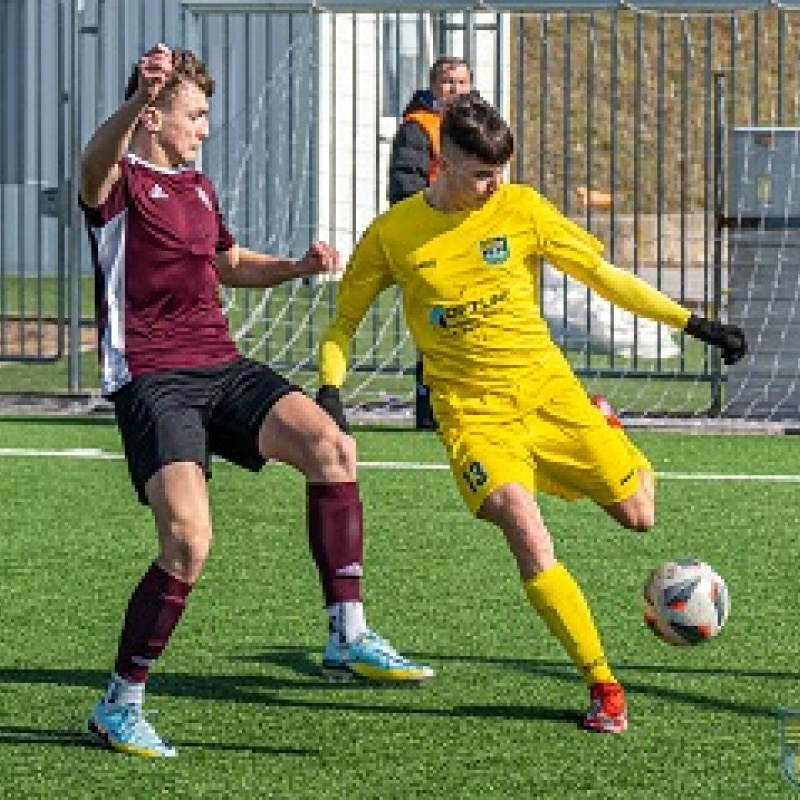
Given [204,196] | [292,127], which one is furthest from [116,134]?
[292,127]

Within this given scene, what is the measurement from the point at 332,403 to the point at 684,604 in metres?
1.14

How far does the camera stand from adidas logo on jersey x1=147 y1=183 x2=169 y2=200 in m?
7.16

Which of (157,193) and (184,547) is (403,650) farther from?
(157,193)

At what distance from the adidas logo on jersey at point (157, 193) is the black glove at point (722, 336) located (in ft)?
4.99

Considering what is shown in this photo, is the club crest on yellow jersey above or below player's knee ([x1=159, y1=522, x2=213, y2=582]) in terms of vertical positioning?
above

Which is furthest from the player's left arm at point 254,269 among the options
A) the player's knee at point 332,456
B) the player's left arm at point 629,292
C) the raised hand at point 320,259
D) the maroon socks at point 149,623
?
the maroon socks at point 149,623

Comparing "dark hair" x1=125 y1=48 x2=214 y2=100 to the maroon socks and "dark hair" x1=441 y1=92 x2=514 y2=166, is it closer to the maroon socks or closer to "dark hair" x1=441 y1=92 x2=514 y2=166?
"dark hair" x1=441 y1=92 x2=514 y2=166

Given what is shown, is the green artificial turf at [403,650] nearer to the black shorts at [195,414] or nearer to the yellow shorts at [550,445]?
the yellow shorts at [550,445]

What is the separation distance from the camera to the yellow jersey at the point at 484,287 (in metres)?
7.40

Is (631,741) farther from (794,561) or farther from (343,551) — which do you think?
(794,561)

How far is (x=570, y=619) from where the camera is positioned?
6.98 m

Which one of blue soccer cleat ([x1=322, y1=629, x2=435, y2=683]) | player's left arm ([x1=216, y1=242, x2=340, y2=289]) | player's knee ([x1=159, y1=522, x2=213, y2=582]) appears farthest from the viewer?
player's left arm ([x1=216, y1=242, x2=340, y2=289])

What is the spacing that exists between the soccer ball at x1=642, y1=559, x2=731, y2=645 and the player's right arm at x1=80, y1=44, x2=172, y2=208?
1.90 metres

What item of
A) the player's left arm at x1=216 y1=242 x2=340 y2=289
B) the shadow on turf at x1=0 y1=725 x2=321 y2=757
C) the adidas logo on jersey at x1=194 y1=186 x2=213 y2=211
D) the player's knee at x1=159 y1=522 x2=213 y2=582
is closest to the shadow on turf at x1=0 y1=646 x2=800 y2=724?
the shadow on turf at x1=0 y1=725 x2=321 y2=757
